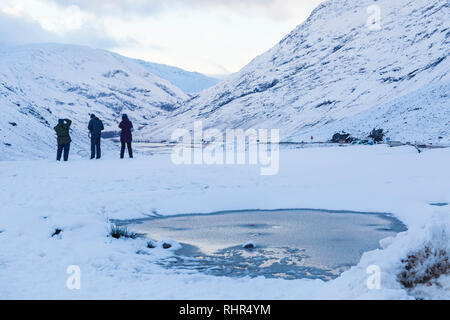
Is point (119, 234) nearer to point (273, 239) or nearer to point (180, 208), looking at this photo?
point (273, 239)

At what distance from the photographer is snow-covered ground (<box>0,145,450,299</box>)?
17.2 ft

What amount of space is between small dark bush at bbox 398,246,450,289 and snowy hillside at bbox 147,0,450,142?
35300 mm

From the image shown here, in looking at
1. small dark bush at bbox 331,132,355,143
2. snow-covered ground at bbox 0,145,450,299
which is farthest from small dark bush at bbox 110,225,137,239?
small dark bush at bbox 331,132,355,143

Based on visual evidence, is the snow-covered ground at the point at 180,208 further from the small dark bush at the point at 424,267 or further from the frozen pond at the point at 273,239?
the frozen pond at the point at 273,239

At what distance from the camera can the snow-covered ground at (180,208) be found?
5.23 meters

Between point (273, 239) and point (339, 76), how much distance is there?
111 metres

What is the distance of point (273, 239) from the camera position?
8344 millimetres

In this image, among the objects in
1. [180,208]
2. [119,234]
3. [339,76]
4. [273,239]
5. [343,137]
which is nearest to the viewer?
[119,234]

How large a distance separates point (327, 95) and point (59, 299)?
103 metres

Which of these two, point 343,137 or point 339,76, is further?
point 339,76

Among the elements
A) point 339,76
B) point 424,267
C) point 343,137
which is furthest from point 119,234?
point 339,76

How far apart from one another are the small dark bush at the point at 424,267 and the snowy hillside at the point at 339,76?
35300 mm

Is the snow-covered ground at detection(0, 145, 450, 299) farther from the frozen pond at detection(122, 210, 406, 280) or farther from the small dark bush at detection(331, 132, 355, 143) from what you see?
the small dark bush at detection(331, 132, 355, 143)

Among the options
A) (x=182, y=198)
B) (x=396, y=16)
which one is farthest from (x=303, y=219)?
(x=396, y=16)
